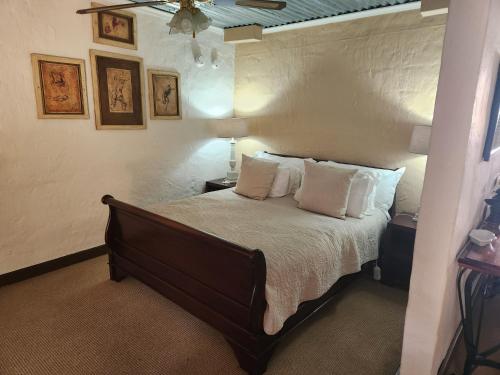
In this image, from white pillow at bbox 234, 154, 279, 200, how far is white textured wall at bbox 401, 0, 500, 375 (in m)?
1.89

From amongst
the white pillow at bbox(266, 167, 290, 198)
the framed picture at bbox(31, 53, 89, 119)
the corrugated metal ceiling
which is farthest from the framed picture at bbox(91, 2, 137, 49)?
the white pillow at bbox(266, 167, 290, 198)

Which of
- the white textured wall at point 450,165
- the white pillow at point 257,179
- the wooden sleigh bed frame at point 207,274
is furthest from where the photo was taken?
the white pillow at point 257,179

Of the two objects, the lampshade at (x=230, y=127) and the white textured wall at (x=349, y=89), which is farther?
the lampshade at (x=230, y=127)

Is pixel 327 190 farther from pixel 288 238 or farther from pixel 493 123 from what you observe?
pixel 493 123

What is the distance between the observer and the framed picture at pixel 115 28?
2.96 metres

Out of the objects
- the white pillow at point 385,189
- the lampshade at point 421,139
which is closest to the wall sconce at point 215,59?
the white pillow at point 385,189

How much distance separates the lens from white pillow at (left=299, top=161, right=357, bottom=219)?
2691mm

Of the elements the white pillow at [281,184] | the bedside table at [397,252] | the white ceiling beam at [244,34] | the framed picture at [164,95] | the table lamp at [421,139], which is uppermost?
the white ceiling beam at [244,34]

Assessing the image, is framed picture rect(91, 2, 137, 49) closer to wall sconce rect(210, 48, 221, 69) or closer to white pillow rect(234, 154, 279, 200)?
wall sconce rect(210, 48, 221, 69)

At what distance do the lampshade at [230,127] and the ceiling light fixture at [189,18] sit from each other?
75.0 inches

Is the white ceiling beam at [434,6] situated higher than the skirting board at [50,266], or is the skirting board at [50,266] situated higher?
the white ceiling beam at [434,6]

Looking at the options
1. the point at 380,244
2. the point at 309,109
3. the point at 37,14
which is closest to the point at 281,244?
the point at 380,244

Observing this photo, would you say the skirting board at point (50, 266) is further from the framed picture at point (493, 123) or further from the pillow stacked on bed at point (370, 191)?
the framed picture at point (493, 123)

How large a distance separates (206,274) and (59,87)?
2124mm
